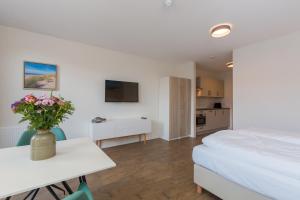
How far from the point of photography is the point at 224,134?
1.99 metres

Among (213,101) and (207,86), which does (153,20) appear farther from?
(213,101)

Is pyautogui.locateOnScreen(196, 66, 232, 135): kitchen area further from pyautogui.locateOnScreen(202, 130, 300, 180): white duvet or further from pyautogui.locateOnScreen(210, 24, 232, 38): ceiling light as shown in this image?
pyautogui.locateOnScreen(202, 130, 300, 180): white duvet

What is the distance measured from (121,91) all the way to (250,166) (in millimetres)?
3171

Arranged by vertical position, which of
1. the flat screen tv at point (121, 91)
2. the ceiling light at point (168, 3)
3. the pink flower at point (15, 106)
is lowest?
the pink flower at point (15, 106)

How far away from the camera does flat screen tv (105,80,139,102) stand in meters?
3.67

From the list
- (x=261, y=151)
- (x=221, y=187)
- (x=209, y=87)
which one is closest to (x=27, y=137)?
(x=221, y=187)

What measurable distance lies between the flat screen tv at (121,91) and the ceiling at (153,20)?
1.00 metres

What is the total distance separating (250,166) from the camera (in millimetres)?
1362

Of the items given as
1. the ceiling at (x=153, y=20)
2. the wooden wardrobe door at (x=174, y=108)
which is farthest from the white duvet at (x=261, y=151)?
the wooden wardrobe door at (x=174, y=108)

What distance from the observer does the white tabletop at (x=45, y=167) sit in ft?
2.82

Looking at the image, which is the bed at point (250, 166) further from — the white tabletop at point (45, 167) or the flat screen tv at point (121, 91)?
the flat screen tv at point (121, 91)

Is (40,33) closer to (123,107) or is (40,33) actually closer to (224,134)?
(123,107)

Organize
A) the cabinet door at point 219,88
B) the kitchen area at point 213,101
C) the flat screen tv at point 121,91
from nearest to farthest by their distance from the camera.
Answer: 1. the flat screen tv at point 121,91
2. the kitchen area at point 213,101
3. the cabinet door at point 219,88

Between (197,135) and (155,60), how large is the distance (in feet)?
9.69
